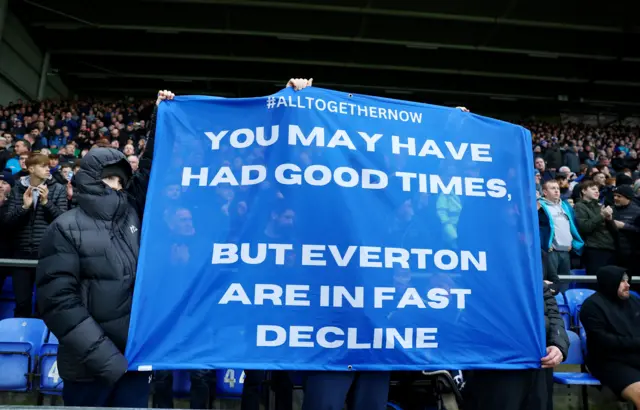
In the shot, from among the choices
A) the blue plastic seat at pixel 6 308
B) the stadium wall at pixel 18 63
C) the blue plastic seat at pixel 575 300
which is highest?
the stadium wall at pixel 18 63

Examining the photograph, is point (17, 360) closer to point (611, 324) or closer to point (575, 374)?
point (575, 374)

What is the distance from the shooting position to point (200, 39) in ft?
71.3

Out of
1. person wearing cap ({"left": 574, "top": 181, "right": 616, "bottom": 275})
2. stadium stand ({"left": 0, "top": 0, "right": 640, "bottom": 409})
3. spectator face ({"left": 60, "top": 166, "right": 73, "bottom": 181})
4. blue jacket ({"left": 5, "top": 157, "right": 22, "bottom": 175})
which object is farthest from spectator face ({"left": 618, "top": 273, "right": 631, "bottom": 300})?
stadium stand ({"left": 0, "top": 0, "right": 640, "bottom": 409})

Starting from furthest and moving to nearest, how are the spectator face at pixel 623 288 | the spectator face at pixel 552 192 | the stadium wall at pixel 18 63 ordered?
the stadium wall at pixel 18 63, the spectator face at pixel 552 192, the spectator face at pixel 623 288

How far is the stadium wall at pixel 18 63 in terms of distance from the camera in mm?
19484

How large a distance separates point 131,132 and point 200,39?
29.2ft

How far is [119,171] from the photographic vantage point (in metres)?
2.41

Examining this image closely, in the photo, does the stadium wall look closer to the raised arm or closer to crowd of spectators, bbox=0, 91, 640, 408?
crowd of spectators, bbox=0, 91, 640, 408

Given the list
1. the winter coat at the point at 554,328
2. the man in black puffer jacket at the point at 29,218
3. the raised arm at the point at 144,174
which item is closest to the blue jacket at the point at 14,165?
the man in black puffer jacket at the point at 29,218

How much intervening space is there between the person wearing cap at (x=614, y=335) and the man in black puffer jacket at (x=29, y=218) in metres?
4.68

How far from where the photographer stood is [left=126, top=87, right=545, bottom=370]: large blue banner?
7.07 ft

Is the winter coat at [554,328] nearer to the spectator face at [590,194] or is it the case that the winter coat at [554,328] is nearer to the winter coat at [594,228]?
the winter coat at [594,228]

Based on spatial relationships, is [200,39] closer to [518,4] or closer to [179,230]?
[518,4]

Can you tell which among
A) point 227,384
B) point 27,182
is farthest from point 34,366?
point 27,182
